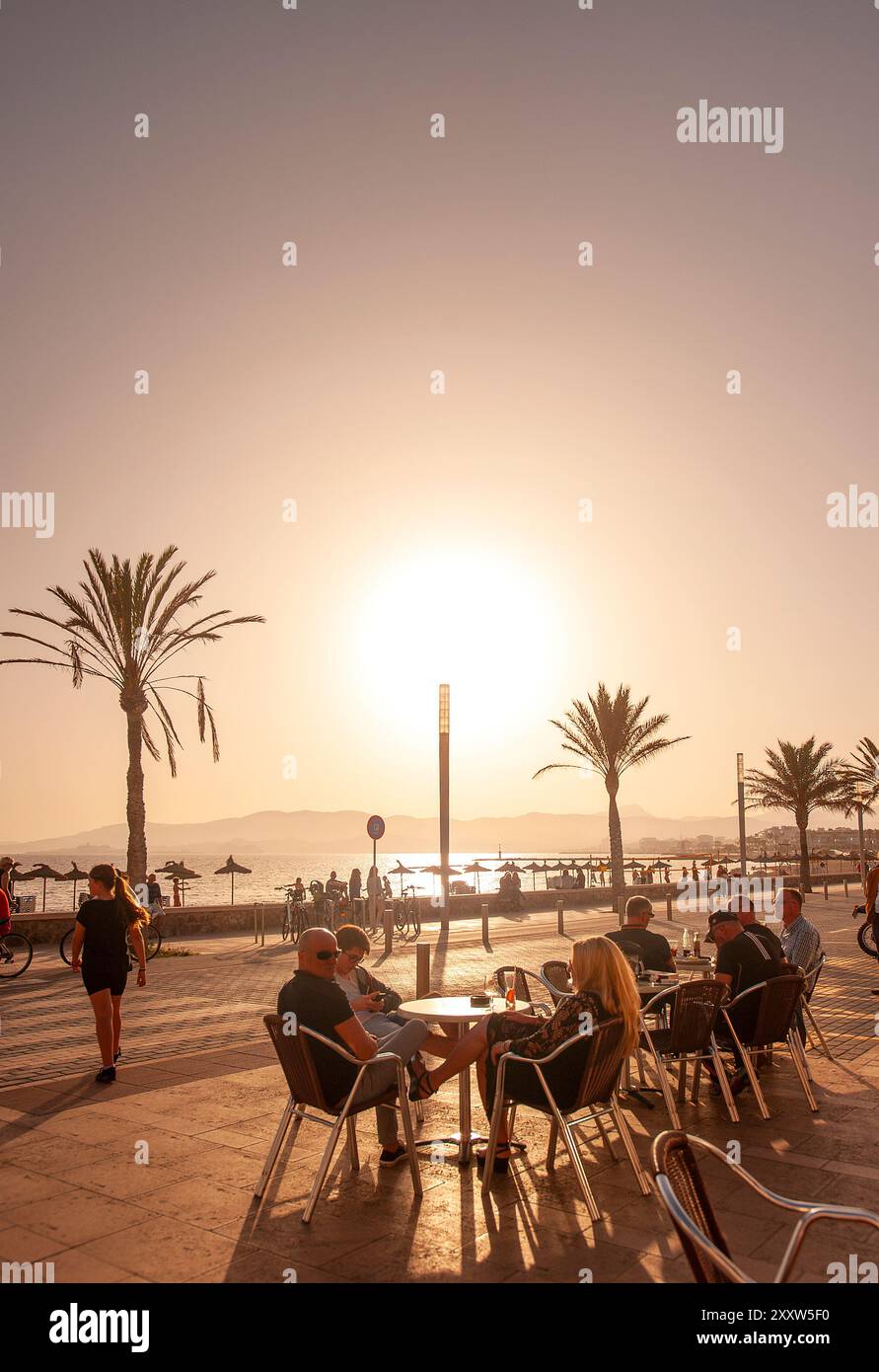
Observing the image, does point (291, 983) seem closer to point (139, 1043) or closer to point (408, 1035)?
point (408, 1035)

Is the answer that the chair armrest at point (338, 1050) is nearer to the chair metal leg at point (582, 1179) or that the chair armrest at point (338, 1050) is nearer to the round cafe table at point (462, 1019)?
the round cafe table at point (462, 1019)

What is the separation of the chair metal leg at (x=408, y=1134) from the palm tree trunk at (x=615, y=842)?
2528 cm

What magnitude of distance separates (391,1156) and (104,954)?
10.4 ft

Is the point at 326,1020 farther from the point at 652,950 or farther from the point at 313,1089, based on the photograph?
the point at 652,950

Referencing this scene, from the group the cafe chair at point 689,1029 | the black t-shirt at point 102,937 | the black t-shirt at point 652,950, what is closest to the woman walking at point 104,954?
the black t-shirt at point 102,937

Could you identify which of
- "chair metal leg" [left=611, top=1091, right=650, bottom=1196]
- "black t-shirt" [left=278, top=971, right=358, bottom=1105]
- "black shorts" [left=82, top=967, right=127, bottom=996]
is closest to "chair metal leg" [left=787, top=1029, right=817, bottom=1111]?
"chair metal leg" [left=611, top=1091, right=650, bottom=1196]

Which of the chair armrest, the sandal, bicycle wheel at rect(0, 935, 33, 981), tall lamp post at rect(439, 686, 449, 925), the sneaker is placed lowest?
bicycle wheel at rect(0, 935, 33, 981)

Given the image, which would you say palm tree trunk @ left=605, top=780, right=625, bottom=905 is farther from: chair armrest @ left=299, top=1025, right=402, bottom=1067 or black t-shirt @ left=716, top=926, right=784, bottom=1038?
chair armrest @ left=299, top=1025, right=402, bottom=1067

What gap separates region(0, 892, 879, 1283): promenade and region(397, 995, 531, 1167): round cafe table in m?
0.24

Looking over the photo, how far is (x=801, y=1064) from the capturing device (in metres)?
7.25

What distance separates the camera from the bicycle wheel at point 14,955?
15352 millimetres

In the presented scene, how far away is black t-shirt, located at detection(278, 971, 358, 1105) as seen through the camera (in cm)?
511

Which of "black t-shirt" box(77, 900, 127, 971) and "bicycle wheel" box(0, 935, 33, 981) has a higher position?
"black t-shirt" box(77, 900, 127, 971)
